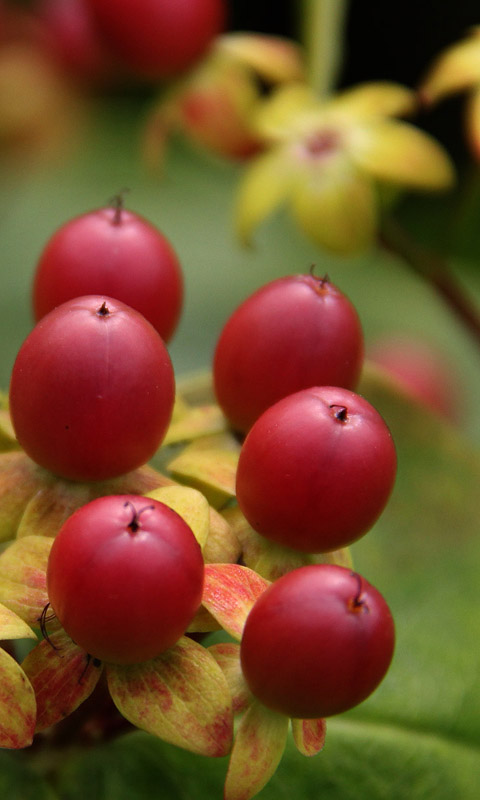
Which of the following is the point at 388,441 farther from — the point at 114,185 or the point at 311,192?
the point at 114,185

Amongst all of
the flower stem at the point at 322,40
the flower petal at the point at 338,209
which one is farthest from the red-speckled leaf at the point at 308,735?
the flower stem at the point at 322,40

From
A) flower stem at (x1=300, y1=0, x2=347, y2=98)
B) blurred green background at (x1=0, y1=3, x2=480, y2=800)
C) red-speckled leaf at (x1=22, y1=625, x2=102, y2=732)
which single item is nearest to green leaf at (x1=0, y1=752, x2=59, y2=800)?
blurred green background at (x1=0, y1=3, x2=480, y2=800)

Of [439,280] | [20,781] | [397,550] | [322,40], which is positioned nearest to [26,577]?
[20,781]

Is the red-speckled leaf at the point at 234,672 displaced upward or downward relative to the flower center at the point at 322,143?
downward

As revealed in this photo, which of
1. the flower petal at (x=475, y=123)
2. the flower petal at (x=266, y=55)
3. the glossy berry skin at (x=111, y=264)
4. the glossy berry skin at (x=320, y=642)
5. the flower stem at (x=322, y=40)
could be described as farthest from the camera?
the flower stem at (x=322, y=40)

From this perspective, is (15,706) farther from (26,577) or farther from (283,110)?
(283,110)

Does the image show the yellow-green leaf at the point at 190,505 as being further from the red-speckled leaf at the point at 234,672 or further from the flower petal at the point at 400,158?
the flower petal at the point at 400,158
